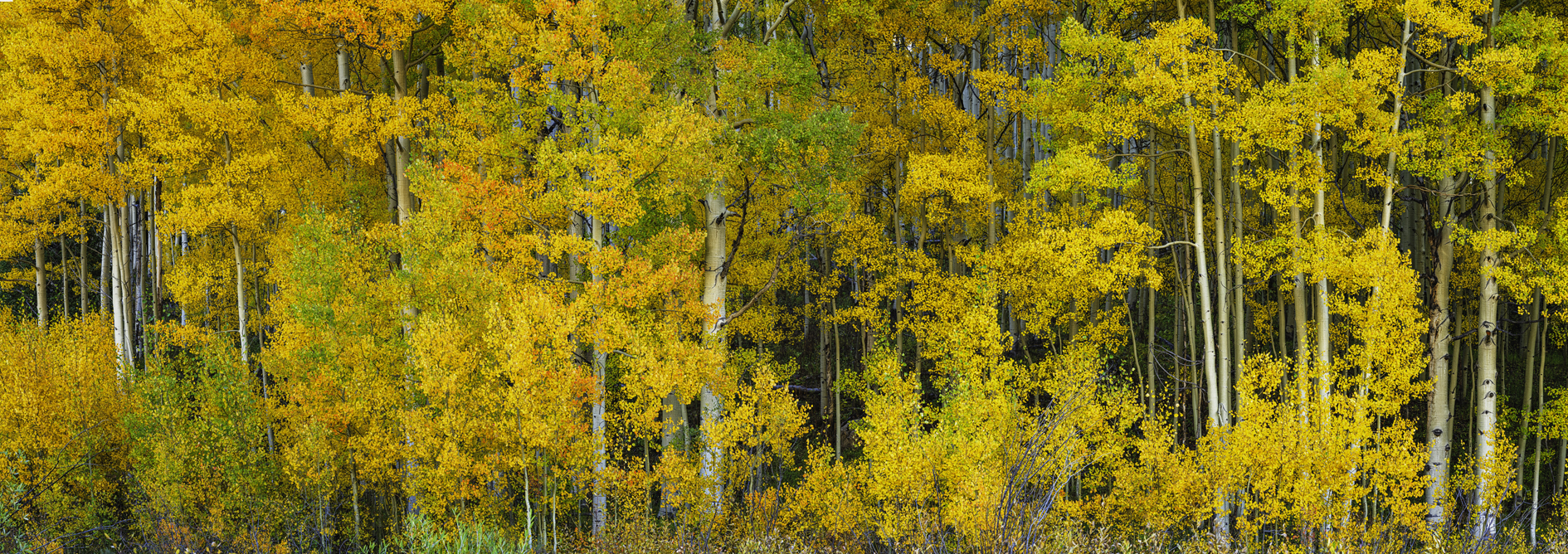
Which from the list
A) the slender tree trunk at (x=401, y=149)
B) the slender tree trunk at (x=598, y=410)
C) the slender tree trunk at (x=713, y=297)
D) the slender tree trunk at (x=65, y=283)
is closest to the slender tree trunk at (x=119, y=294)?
→ the slender tree trunk at (x=401, y=149)

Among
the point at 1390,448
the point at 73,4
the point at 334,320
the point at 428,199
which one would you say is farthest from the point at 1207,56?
the point at 73,4

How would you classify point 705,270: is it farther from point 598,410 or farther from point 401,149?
point 401,149

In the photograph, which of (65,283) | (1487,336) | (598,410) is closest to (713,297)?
(598,410)

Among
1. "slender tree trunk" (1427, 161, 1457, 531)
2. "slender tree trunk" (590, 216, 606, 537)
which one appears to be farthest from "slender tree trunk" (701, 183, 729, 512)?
"slender tree trunk" (1427, 161, 1457, 531)

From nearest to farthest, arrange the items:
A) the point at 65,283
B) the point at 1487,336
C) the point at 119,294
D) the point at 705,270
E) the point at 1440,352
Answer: the point at 1487,336 < the point at 1440,352 < the point at 705,270 < the point at 119,294 < the point at 65,283

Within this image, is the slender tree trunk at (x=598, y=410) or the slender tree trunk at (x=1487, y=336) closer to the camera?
the slender tree trunk at (x=1487, y=336)

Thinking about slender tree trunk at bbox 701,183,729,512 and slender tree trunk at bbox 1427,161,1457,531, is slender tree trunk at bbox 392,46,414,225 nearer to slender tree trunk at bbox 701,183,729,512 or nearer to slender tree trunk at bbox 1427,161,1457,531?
slender tree trunk at bbox 701,183,729,512

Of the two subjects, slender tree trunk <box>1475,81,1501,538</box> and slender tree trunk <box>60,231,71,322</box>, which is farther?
slender tree trunk <box>60,231,71,322</box>

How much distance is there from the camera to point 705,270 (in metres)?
13.5

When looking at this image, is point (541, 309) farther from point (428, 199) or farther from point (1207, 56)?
point (1207, 56)

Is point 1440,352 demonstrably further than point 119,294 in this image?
No

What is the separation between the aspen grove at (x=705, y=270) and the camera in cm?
1171

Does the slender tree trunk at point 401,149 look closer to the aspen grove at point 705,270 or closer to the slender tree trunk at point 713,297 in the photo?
the aspen grove at point 705,270

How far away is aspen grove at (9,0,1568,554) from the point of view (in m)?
11.7
